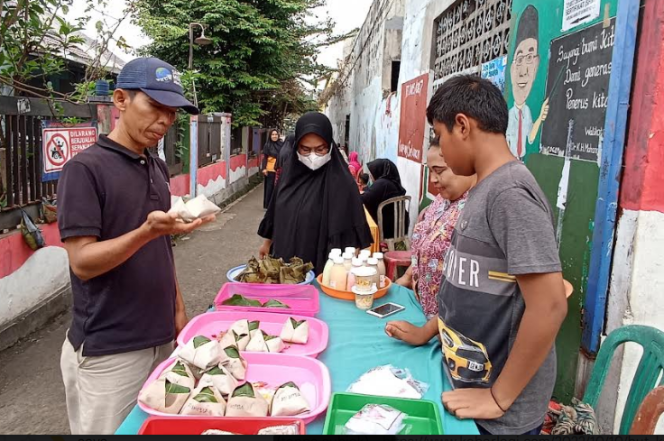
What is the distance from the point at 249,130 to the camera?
50.1ft

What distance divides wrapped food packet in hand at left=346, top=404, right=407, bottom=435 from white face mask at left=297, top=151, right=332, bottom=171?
185cm

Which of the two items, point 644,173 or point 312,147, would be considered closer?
point 644,173

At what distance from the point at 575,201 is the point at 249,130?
13.6 meters

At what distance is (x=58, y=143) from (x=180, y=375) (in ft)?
13.7

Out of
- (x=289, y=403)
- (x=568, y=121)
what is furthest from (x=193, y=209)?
(x=568, y=121)

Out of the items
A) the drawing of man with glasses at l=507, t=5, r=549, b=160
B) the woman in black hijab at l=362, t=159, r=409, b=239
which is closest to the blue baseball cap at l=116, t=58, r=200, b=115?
the drawing of man with glasses at l=507, t=5, r=549, b=160

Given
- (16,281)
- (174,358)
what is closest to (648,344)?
(174,358)

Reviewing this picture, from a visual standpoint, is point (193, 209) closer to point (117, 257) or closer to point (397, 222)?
point (117, 257)

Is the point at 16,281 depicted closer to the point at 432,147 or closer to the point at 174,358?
the point at 174,358

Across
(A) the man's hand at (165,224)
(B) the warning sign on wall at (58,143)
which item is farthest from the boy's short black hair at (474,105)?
(B) the warning sign on wall at (58,143)

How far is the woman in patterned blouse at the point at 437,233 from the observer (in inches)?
91.2

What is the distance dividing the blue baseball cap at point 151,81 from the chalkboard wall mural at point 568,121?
1.93 meters

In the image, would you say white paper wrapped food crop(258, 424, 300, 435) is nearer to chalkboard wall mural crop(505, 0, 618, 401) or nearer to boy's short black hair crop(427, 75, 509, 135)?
boy's short black hair crop(427, 75, 509, 135)

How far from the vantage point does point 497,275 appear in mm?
1364
